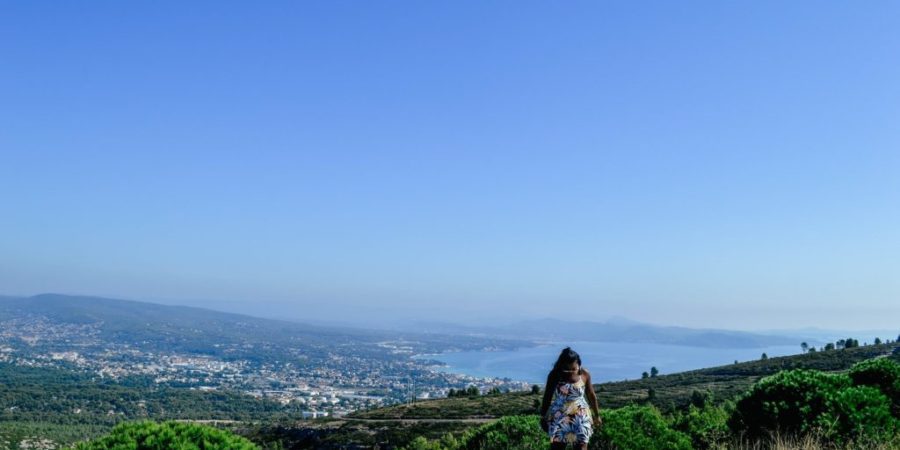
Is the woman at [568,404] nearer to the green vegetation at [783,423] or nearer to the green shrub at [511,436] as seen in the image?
the green vegetation at [783,423]

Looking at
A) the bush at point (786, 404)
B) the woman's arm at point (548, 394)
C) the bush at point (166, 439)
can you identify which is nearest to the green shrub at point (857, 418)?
the bush at point (786, 404)

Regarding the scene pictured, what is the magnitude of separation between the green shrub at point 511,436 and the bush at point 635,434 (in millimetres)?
885

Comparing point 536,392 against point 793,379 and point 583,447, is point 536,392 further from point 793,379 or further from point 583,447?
point 583,447

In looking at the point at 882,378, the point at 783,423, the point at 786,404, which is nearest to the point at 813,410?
the point at 786,404

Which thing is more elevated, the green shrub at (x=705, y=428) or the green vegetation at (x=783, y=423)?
the green vegetation at (x=783, y=423)

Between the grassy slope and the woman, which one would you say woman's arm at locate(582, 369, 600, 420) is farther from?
the grassy slope

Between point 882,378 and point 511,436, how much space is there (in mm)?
7095

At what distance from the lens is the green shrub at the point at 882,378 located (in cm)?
1117

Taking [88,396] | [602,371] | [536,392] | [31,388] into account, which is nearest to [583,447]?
[536,392]

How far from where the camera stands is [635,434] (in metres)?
9.32

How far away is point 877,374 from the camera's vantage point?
37.7 ft

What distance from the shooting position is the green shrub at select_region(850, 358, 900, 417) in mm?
11172

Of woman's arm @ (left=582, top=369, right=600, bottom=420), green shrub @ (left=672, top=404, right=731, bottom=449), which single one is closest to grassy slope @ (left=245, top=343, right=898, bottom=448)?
green shrub @ (left=672, top=404, right=731, bottom=449)

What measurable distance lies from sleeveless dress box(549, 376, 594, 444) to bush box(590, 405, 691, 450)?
241 centimetres
